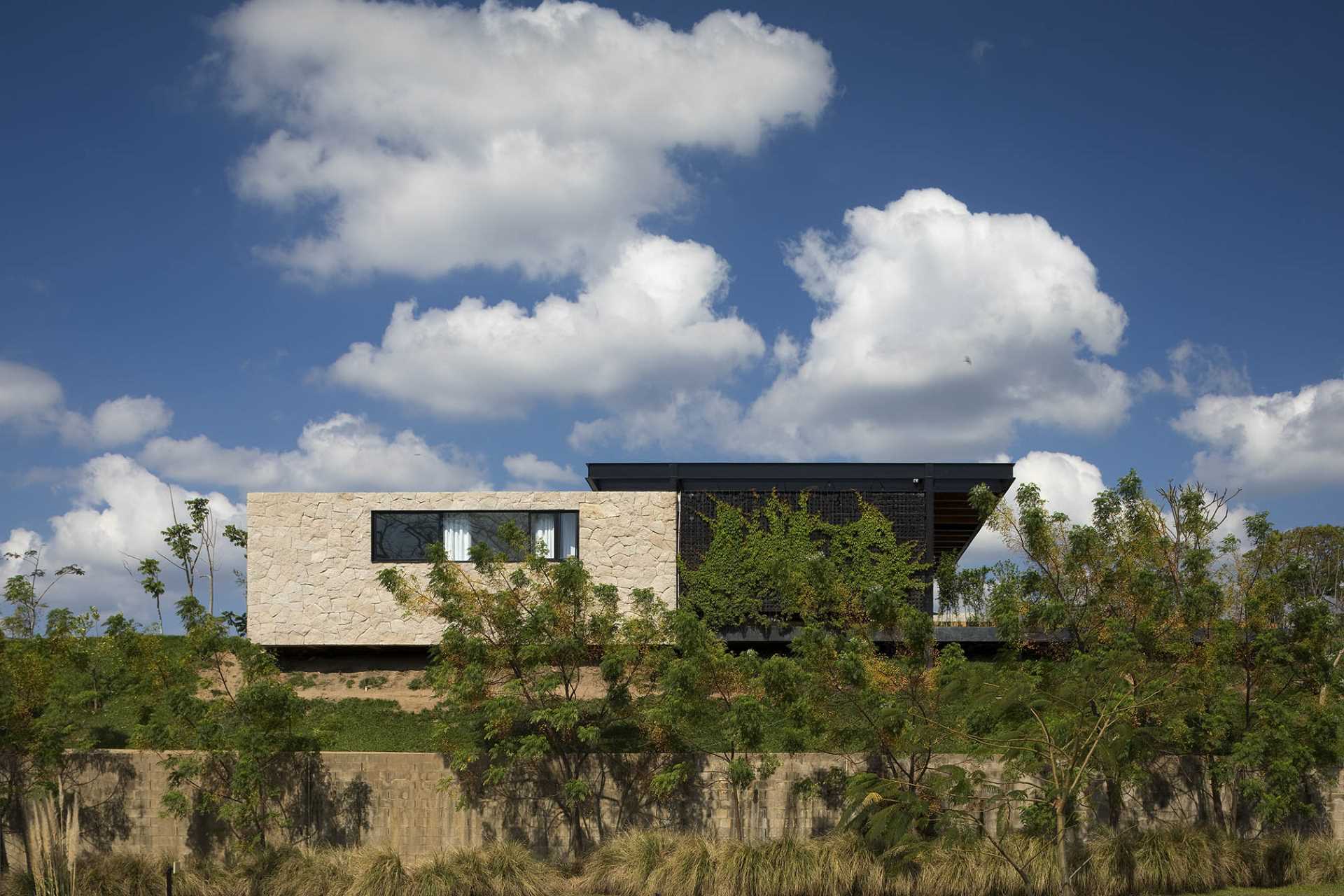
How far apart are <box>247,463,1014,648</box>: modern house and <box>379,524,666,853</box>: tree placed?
7.20 meters

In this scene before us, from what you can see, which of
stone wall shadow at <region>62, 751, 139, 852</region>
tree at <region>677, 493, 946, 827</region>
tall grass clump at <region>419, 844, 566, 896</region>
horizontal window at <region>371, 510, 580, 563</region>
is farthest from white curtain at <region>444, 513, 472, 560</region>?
tall grass clump at <region>419, 844, 566, 896</region>

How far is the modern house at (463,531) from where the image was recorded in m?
27.6

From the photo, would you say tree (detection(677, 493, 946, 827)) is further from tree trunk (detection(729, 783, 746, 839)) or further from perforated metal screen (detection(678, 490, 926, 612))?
perforated metal screen (detection(678, 490, 926, 612))

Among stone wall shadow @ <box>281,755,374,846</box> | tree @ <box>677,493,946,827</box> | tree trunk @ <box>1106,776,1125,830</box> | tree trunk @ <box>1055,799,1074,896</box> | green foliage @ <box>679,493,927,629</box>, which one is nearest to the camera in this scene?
tree trunk @ <box>1055,799,1074,896</box>

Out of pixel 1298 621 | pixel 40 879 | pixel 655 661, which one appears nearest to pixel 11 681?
pixel 40 879

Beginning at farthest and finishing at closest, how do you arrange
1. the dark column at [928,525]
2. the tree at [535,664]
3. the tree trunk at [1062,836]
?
the dark column at [928,525] → the tree at [535,664] → the tree trunk at [1062,836]

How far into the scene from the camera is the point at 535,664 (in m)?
19.1

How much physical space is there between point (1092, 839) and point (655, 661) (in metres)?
7.65

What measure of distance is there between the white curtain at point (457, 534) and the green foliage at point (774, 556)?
5298 millimetres

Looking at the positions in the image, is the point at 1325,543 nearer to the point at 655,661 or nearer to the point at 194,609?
the point at 655,661

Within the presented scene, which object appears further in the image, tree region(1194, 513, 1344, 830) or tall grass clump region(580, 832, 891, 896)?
tree region(1194, 513, 1344, 830)

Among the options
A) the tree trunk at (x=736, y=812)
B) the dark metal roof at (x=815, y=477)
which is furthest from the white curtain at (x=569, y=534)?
the tree trunk at (x=736, y=812)

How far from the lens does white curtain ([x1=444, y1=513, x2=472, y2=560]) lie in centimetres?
2761

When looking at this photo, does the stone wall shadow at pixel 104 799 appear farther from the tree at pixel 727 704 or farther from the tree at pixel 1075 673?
the tree at pixel 1075 673
